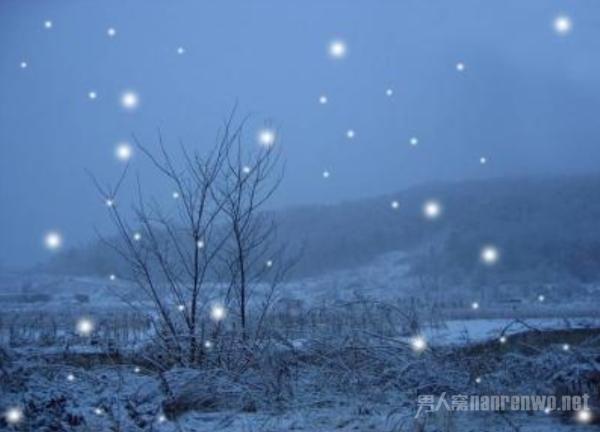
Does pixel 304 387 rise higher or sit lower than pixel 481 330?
lower

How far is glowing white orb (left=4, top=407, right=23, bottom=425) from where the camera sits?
5.23 m

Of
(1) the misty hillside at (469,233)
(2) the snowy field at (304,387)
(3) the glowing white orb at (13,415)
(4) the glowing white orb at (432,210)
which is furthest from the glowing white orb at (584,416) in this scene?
(4) the glowing white orb at (432,210)

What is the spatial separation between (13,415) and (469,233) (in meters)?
51.3

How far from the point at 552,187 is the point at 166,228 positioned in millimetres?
56680

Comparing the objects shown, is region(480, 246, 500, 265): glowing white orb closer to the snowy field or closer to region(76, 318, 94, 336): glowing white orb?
region(76, 318, 94, 336): glowing white orb

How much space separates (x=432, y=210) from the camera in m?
63.1

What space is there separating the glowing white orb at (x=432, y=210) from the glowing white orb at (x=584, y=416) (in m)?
56.8

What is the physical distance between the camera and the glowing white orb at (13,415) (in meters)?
5.23

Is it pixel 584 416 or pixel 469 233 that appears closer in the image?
pixel 584 416

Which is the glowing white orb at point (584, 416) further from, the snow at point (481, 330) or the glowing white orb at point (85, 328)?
the glowing white orb at point (85, 328)

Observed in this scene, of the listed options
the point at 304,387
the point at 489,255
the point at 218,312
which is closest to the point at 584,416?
the point at 304,387

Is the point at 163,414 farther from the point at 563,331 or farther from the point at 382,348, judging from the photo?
the point at 563,331

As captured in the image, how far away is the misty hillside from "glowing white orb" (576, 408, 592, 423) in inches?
1371

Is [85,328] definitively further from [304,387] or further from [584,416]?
[584,416]
